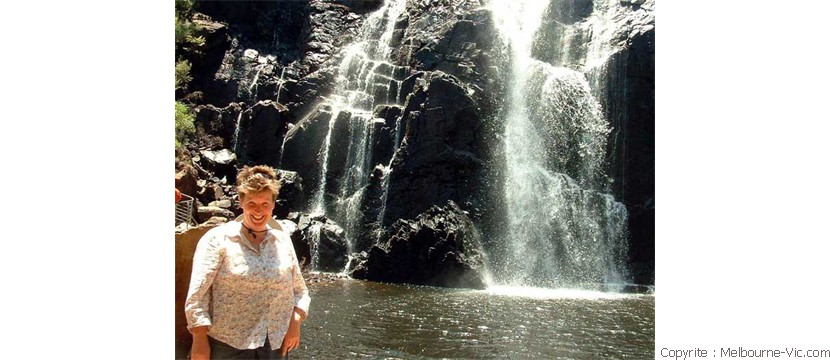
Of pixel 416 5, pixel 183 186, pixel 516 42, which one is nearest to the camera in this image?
pixel 183 186

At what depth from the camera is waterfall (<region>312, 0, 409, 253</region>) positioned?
12695 millimetres

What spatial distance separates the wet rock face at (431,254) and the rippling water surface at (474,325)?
4.36ft

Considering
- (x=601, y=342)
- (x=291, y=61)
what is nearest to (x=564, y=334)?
(x=601, y=342)

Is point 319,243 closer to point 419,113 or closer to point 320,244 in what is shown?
point 320,244

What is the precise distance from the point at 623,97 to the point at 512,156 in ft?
7.51

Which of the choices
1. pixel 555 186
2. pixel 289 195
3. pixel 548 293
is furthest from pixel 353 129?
pixel 548 293

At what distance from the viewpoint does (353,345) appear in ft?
19.2

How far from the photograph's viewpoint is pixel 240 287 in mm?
2189

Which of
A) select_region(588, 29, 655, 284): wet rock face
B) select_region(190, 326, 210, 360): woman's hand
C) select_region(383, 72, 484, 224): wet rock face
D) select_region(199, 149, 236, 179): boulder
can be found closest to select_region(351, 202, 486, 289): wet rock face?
select_region(383, 72, 484, 224): wet rock face

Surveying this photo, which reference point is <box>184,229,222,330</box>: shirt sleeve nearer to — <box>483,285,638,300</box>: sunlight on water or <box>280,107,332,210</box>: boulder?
<box>483,285,638,300</box>: sunlight on water

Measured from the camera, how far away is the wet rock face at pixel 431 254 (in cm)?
1093

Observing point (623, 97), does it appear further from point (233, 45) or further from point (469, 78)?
point (233, 45)

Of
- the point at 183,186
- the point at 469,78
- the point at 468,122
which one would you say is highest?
the point at 469,78

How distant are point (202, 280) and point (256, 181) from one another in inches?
14.2
